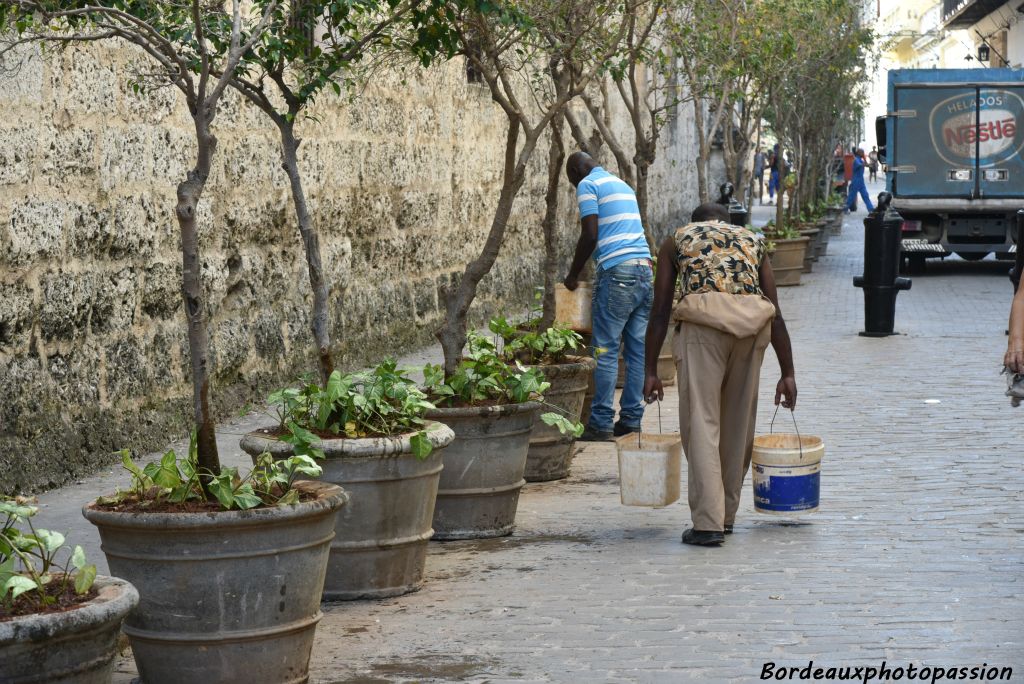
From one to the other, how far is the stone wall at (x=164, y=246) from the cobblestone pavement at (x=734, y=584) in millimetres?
557

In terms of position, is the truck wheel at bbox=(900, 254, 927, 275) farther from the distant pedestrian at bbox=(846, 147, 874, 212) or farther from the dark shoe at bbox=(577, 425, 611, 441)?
the distant pedestrian at bbox=(846, 147, 874, 212)

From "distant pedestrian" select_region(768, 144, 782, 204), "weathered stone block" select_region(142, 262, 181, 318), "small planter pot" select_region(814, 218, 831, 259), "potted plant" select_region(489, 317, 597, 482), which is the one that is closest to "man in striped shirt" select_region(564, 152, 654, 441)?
"potted plant" select_region(489, 317, 597, 482)

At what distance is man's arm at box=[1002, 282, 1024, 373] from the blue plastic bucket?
4.51 feet

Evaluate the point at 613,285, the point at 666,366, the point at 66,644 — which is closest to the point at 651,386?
the point at 613,285

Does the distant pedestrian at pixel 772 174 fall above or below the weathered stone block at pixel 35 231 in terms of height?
below

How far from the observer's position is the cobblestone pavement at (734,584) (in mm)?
5059

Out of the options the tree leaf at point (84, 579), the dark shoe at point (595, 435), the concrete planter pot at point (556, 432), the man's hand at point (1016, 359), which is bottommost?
the dark shoe at point (595, 435)

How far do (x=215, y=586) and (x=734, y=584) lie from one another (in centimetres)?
228

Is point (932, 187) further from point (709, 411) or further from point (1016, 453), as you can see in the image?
point (709, 411)

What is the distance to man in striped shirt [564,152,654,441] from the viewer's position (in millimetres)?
9484

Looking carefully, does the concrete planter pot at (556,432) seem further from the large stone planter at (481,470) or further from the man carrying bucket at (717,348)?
the man carrying bucket at (717,348)

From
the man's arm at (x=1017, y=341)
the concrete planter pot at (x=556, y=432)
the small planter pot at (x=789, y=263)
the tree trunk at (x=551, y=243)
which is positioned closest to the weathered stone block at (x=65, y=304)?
the concrete planter pot at (x=556, y=432)

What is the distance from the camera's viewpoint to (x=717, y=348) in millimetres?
6809

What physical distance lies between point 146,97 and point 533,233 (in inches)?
381
